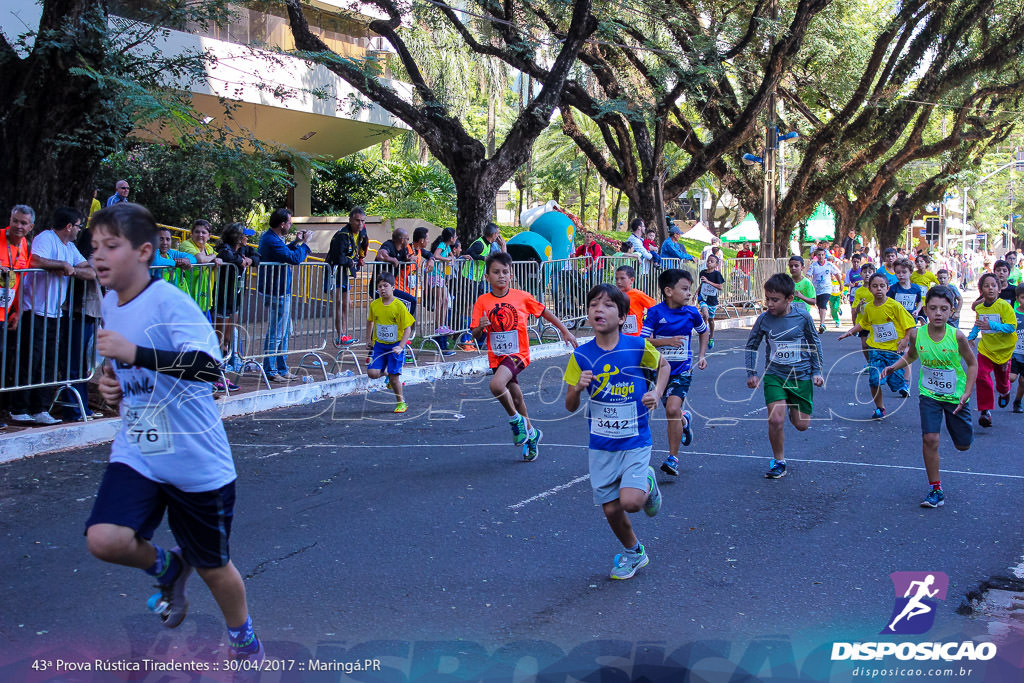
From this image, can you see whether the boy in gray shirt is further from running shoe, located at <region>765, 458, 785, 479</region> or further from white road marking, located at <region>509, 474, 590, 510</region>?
white road marking, located at <region>509, 474, 590, 510</region>

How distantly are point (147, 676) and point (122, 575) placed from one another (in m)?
1.40

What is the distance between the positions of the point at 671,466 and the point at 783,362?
121cm

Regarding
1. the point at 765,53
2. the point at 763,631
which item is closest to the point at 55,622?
the point at 763,631

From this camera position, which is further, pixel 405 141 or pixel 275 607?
pixel 405 141

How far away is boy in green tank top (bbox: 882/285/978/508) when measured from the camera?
6.80 meters

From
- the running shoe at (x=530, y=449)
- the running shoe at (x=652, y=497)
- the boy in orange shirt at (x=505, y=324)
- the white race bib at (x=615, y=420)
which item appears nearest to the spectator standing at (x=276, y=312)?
the boy in orange shirt at (x=505, y=324)

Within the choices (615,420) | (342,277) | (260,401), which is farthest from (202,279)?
(615,420)

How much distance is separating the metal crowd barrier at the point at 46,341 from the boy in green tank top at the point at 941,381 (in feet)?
22.9

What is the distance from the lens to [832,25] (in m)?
25.6

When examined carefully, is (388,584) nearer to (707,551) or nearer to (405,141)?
(707,551)

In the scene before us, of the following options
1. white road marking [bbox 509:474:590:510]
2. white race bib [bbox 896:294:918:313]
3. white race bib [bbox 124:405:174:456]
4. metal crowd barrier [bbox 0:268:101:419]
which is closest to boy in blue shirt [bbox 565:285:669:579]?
white road marking [bbox 509:474:590:510]

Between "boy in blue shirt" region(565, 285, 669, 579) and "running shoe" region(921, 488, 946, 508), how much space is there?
2489 millimetres

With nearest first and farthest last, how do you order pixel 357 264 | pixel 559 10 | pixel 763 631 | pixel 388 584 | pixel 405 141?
pixel 763 631 → pixel 388 584 → pixel 357 264 → pixel 559 10 → pixel 405 141

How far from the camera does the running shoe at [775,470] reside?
764cm
